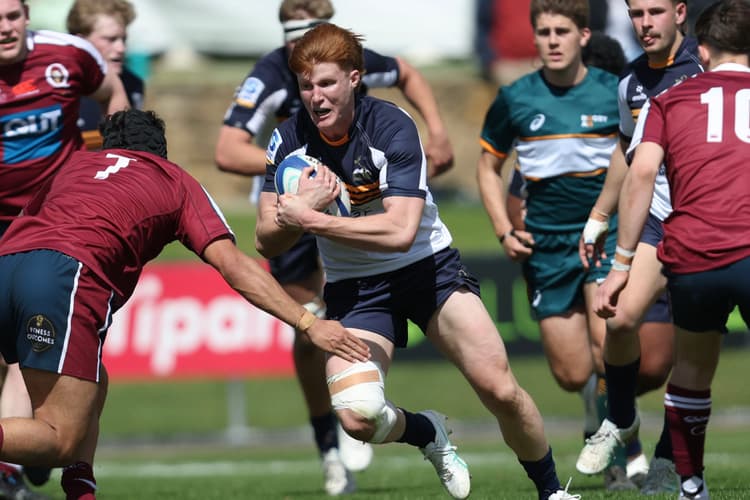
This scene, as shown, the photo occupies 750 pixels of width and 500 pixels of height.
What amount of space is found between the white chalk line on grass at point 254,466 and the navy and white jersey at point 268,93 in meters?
3.20

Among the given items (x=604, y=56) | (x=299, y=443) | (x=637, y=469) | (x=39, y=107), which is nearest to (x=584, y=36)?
(x=604, y=56)

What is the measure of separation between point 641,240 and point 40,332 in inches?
134

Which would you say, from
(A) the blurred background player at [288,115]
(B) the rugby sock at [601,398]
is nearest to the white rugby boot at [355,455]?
(A) the blurred background player at [288,115]

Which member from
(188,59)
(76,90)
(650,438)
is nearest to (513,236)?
(76,90)

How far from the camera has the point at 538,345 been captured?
1494 centimetres

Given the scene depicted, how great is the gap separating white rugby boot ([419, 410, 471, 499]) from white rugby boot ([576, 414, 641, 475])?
1.05 m

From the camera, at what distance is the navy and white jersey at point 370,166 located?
6496mm

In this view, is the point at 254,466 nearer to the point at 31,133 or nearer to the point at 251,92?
the point at 251,92

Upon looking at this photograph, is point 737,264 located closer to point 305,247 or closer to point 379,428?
point 379,428

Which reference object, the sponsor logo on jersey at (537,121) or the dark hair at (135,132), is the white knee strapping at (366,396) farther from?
the sponsor logo on jersey at (537,121)

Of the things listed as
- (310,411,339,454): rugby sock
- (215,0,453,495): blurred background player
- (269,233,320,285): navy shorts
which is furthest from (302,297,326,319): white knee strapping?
(310,411,339,454): rugby sock

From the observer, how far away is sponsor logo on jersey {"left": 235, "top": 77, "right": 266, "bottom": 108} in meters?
8.90

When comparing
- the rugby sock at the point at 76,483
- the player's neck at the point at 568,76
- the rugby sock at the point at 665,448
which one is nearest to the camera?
the rugby sock at the point at 76,483

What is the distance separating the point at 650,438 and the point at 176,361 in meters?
4.89
